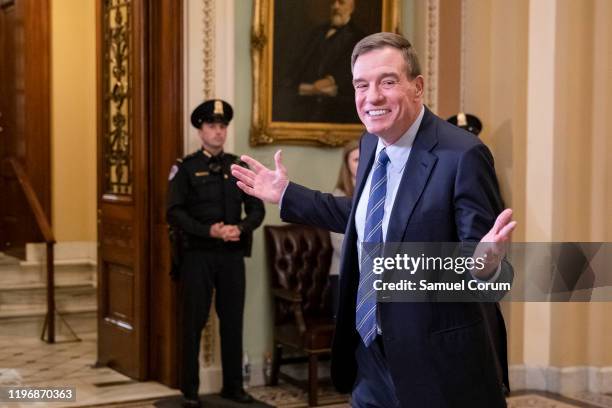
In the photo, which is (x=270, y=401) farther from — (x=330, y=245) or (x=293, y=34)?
(x=293, y=34)

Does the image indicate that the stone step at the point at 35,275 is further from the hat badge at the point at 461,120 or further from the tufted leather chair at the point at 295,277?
the hat badge at the point at 461,120

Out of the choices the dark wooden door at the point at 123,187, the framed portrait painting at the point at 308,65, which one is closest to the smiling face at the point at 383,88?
the framed portrait painting at the point at 308,65

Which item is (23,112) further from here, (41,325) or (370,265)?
(370,265)

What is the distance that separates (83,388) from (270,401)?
53.4 inches

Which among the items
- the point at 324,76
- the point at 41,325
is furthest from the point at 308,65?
the point at 41,325

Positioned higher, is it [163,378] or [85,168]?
[85,168]

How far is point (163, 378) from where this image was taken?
20.9 ft

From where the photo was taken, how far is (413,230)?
99.0 inches

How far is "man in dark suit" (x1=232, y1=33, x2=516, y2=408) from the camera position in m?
2.50

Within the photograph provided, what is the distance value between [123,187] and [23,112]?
2.98 m

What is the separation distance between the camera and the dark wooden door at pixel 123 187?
637 centimetres

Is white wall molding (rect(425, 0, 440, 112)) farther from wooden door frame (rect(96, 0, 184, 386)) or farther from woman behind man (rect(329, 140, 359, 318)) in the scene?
wooden door frame (rect(96, 0, 184, 386))

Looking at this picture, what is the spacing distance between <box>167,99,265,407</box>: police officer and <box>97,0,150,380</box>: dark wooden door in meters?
0.69

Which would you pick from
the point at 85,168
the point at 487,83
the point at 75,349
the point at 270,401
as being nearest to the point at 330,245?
the point at 270,401
